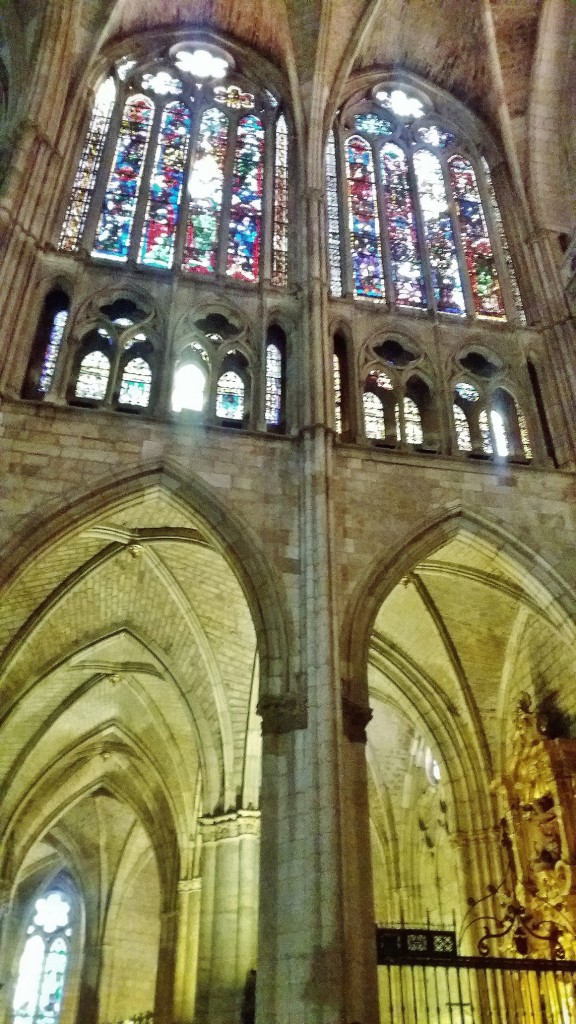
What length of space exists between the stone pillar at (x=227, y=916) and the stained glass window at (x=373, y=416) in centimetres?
606

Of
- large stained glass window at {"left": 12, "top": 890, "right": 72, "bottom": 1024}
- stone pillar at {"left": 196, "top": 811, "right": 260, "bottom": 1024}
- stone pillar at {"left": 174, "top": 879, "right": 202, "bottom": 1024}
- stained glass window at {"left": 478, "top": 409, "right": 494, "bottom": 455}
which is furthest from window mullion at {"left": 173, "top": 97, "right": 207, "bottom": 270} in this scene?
large stained glass window at {"left": 12, "top": 890, "right": 72, "bottom": 1024}

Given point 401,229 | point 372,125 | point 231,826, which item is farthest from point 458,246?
point 231,826

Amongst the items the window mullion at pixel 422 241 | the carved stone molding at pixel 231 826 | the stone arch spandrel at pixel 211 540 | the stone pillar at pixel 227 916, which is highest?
the window mullion at pixel 422 241

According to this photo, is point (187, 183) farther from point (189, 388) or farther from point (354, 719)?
point (354, 719)

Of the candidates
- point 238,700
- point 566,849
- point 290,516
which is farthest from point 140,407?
point 566,849

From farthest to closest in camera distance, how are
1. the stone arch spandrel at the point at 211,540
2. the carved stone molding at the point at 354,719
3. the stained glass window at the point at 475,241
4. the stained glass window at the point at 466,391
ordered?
the stained glass window at the point at 475,241 → the stained glass window at the point at 466,391 → the stone arch spandrel at the point at 211,540 → the carved stone molding at the point at 354,719

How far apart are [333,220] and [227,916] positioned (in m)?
10.9

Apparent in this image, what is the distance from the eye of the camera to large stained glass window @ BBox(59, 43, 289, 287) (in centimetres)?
1375

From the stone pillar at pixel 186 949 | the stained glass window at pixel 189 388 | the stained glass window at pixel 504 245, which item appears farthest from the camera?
the stone pillar at pixel 186 949

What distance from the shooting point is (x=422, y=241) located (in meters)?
15.2

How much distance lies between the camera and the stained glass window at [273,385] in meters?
12.1

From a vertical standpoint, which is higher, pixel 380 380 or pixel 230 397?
pixel 380 380

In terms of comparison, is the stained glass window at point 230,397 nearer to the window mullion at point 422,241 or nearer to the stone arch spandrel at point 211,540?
the stone arch spandrel at point 211,540

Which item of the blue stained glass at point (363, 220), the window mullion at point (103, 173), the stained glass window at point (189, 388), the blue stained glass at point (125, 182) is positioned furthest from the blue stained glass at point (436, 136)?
the stained glass window at point (189, 388)
